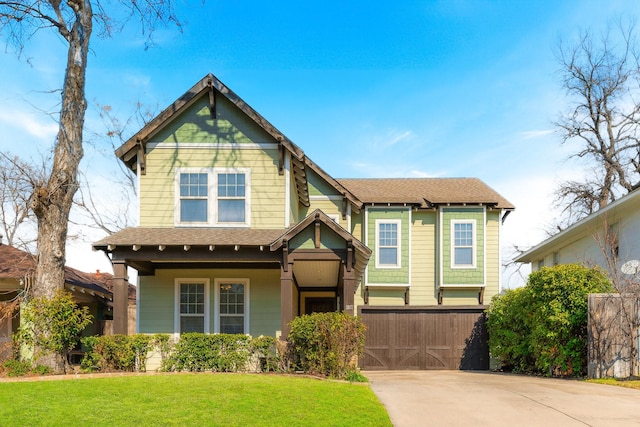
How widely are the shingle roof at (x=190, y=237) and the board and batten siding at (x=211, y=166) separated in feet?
1.49

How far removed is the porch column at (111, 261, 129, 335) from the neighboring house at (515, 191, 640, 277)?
1202cm

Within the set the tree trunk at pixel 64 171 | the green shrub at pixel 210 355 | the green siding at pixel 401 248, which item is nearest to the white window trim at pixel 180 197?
the tree trunk at pixel 64 171

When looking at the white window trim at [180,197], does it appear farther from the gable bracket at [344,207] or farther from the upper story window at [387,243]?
the upper story window at [387,243]

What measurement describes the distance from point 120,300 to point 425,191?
522 inches

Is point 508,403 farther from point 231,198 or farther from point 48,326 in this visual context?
point 48,326

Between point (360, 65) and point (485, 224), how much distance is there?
26.2 feet

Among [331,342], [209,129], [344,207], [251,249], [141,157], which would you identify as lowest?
[331,342]

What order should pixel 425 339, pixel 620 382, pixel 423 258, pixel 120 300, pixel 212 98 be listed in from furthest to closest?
1. pixel 423 258
2. pixel 425 339
3. pixel 212 98
4. pixel 120 300
5. pixel 620 382

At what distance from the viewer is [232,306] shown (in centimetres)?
1628

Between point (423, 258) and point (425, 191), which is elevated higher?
point (425, 191)

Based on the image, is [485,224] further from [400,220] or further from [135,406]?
[135,406]

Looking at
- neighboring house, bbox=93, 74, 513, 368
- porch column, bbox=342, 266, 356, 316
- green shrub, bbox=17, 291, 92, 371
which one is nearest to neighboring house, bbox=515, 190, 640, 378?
neighboring house, bbox=93, 74, 513, 368

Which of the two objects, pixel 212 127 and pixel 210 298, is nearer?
pixel 212 127

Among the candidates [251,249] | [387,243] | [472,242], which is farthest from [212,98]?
[472,242]
